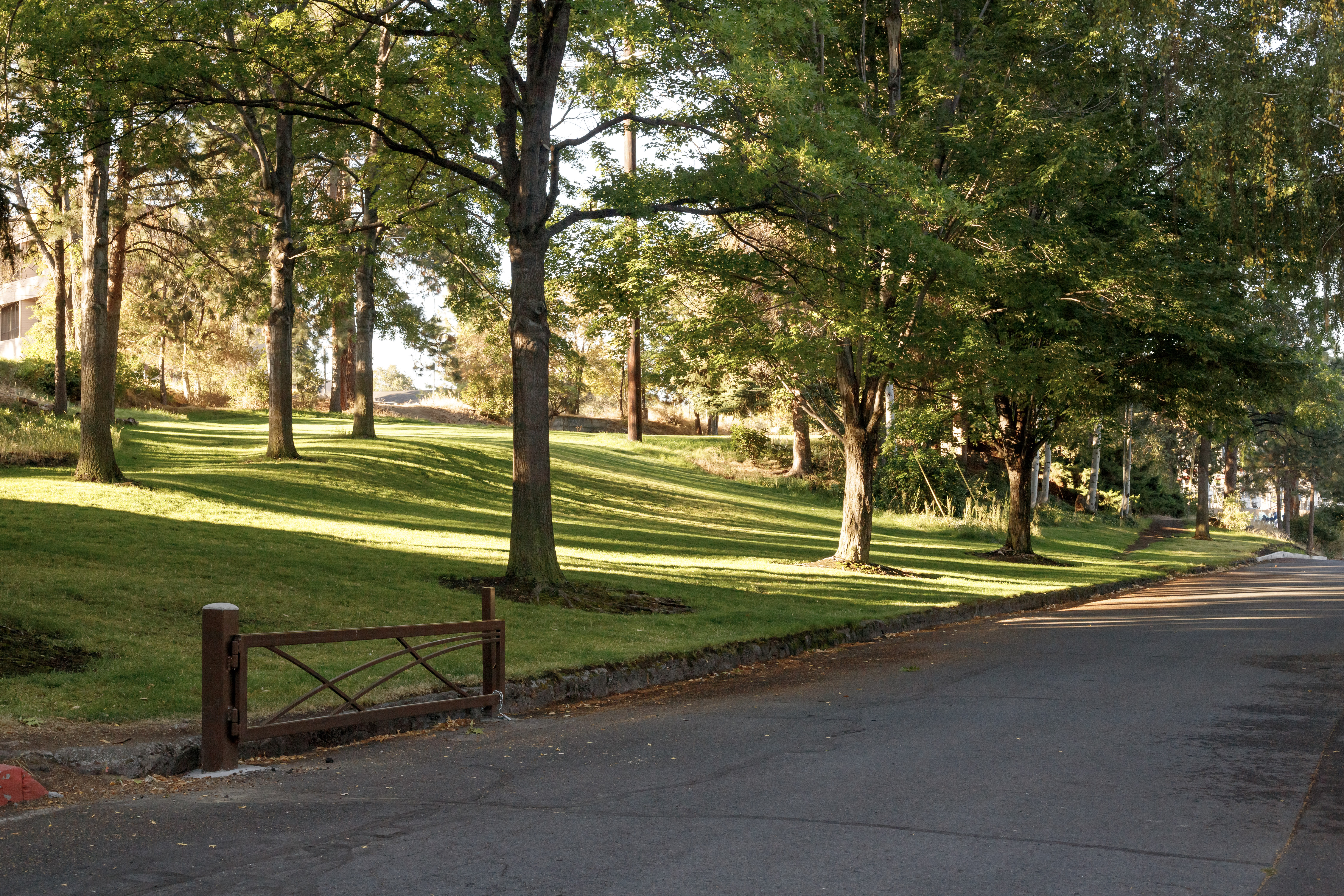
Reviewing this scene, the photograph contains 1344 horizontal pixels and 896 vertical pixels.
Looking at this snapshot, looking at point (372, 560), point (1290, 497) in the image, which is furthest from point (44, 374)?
point (1290, 497)

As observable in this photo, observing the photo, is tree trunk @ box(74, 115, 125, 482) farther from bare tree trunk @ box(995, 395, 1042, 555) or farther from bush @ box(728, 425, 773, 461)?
bush @ box(728, 425, 773, 461)

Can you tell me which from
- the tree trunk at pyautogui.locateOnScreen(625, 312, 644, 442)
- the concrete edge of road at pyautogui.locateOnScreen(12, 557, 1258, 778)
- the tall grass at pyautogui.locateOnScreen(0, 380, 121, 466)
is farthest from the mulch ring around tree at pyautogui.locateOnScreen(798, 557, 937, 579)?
the tree trunk at pyautogui.locateOnScreen(625, 312, 644, 442)

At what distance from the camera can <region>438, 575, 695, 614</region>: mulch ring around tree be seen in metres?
15.0

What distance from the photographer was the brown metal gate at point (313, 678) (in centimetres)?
748

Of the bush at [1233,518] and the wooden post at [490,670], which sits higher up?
the wooden post at [490,670]

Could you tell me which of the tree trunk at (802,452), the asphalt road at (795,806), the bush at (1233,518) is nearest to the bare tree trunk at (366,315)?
the asphalt road at (795,806)

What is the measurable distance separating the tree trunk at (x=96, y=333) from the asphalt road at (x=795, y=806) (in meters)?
13.4

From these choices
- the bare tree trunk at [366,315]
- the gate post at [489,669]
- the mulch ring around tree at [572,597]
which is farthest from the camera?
the bare tree trunk at [366,315]

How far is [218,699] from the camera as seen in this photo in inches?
294

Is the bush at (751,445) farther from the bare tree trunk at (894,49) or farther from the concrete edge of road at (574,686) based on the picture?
the concrete edge of road at (574,686)

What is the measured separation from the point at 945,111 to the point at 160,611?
16.3 metres

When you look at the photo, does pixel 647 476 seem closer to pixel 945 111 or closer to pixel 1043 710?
pixel 945 111

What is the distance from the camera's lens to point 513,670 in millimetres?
10562

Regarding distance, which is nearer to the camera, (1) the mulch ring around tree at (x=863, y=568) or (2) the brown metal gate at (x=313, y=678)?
(2) the brown metal gate at (x=313, y=678)
